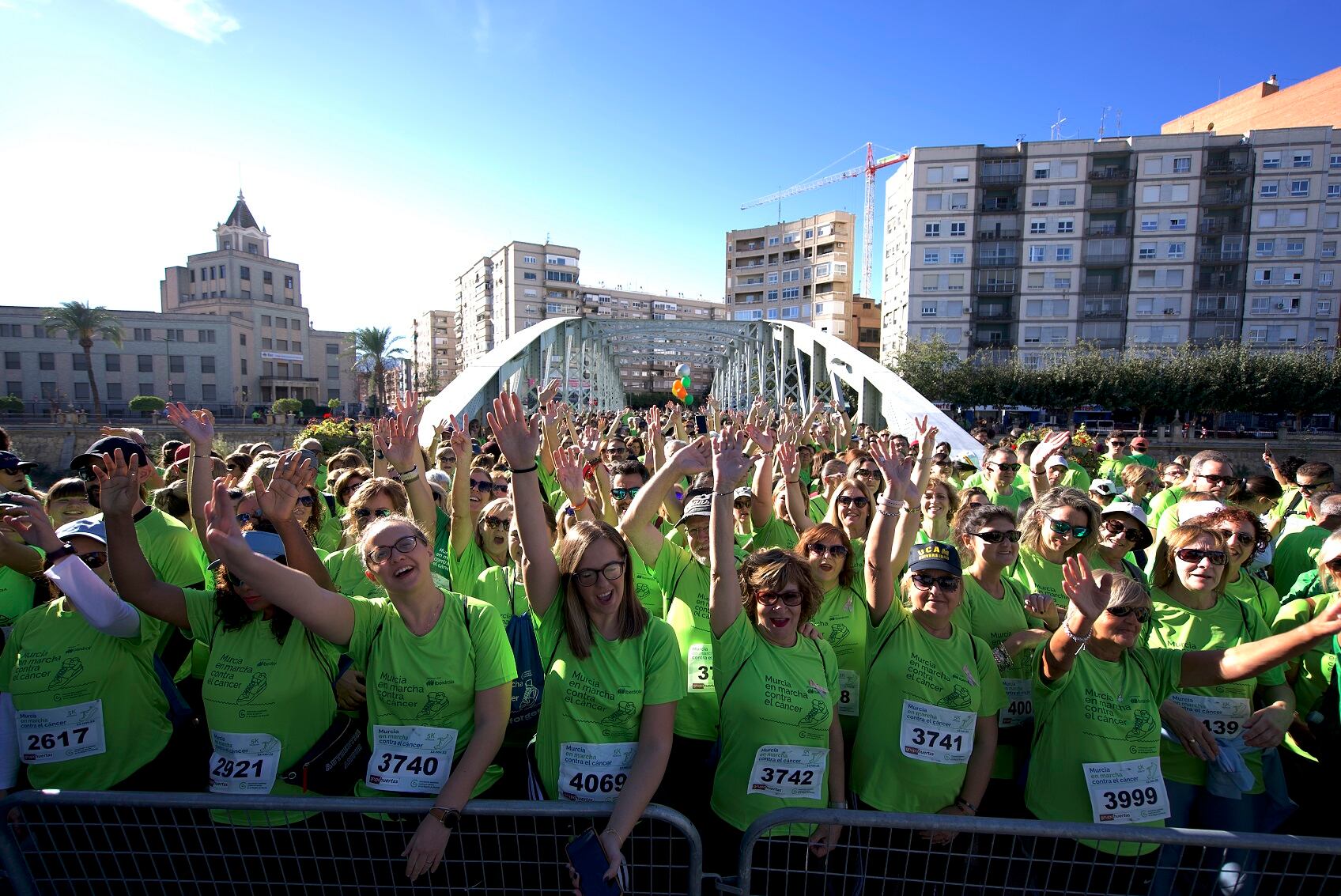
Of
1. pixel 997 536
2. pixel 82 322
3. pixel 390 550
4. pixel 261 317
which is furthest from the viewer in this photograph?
pixel 261 317

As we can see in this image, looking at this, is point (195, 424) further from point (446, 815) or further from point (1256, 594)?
point (1256, 594)

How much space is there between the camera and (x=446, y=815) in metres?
2.14

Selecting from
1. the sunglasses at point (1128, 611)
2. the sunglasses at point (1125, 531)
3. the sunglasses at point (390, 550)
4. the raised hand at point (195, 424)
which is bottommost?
the sunglasses at point (1128, 611)

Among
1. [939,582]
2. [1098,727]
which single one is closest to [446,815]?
[939,582]

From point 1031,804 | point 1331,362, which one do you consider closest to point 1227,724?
point 1031,804

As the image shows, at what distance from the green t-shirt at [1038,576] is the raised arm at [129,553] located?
12.0 ft

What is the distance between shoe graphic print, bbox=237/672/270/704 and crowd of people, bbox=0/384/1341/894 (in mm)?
12

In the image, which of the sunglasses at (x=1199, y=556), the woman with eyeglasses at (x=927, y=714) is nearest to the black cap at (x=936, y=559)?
the woman with eyeglasses at (x=927, y=714)

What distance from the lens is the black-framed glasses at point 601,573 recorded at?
232cm

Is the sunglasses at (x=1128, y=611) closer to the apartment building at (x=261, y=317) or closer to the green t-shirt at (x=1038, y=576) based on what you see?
the green t-shirt at (x=1038, y=576)

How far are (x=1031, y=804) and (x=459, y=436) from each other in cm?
339

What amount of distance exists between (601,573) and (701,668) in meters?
0.81

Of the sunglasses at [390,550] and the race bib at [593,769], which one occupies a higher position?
the sunglasses at [390,550]

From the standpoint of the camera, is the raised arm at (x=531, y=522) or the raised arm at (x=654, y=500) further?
the raised arm at (x=654, y=500)
